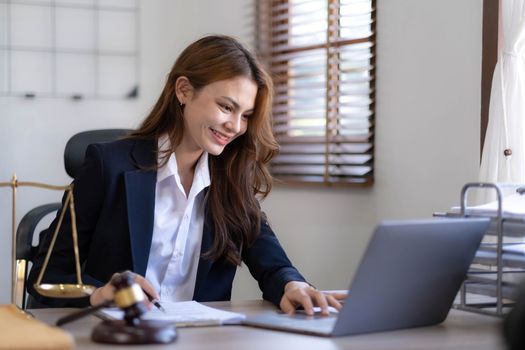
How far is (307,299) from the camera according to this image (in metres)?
1.74

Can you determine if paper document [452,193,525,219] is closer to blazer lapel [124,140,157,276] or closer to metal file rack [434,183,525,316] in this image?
metal file rack [434,183,525,316]

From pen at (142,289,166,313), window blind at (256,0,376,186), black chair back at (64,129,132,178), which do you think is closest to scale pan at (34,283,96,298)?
pen at (142,289,166,313)

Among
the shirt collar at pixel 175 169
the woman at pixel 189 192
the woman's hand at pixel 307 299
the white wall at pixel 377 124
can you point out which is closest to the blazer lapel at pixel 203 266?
the woman at pixel 189 192

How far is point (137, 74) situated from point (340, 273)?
1340 mm

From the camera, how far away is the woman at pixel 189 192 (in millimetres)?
2055

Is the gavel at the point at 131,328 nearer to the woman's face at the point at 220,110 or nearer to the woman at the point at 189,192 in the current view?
the woman at the point at 189,192

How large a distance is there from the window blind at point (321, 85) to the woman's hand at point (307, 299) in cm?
162

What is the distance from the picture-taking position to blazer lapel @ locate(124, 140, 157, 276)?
2033mm

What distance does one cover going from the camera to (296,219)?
376 centimetres

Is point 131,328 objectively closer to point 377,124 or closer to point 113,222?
point 113,222

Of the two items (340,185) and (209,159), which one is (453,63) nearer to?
(340,185)

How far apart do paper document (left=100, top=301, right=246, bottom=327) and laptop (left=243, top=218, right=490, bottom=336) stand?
45 mm

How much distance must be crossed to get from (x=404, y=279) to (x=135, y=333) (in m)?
0.46

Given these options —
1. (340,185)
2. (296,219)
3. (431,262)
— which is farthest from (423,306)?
(296,219)
